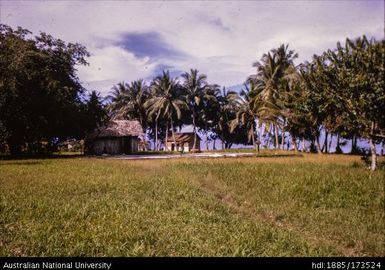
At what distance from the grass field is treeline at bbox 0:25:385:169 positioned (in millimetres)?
5440

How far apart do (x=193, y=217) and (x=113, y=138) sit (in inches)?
1340

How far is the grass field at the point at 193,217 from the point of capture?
580 cm

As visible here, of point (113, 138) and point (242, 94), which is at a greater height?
point (242, 94)

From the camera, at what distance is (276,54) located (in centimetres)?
3619

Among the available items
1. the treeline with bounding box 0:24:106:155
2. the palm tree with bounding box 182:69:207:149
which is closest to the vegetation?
the palm tree with bounding box 182:69:207:149

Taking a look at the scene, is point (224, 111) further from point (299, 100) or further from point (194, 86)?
point (299, 100)

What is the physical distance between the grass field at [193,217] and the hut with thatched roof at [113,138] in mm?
26808

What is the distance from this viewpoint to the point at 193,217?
7.68 meters

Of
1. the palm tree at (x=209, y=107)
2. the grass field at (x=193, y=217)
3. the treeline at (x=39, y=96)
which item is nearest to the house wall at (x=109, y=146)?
the treeline at (x=39, y=96)

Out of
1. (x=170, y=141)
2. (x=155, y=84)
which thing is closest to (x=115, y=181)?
(x=155, y=84)

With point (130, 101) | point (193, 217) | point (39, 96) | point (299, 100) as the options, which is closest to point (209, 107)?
point (130, 101)

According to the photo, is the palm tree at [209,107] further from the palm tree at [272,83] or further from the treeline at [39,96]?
the treeline at [39,96]

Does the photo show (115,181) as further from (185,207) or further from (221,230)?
(221,230)

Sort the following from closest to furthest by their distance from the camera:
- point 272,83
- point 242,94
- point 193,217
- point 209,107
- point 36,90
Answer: point 193,217 → point 36,90 → point 272,83 → point 242,94 → point 209,107
